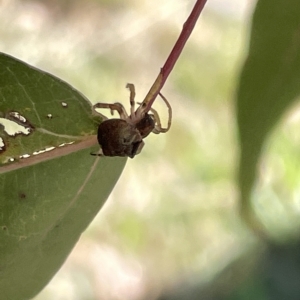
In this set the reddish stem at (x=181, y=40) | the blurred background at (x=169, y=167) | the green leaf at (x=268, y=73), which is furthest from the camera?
the blurred background at (x=169, y=167)

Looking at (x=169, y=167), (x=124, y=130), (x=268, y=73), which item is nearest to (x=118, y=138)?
(x=124, y=130)

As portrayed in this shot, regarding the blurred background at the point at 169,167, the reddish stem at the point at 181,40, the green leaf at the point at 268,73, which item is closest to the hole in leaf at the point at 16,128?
the reddish stem at the point at 181,40

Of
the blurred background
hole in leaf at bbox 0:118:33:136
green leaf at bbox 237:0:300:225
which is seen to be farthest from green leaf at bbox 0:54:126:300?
the blurred background

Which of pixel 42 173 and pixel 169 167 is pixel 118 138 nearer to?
pixel 42 173

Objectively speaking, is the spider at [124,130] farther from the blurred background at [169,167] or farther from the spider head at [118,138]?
the blurred background at [169,167]

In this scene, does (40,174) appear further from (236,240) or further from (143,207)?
(236,240)

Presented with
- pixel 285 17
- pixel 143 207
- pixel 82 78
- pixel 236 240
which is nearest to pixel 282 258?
pixel 236 240

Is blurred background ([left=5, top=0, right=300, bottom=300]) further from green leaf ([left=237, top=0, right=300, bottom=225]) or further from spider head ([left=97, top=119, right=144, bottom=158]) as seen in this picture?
spider head ([left=97, top=119, right=144, bottom=158])

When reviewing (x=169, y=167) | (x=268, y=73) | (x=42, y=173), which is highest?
(x=169, y=167)
